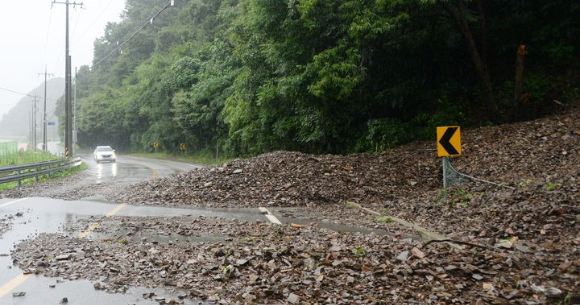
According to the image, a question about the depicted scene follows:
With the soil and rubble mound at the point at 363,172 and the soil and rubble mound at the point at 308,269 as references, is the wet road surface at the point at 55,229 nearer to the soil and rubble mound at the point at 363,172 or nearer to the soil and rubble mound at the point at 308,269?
the soil and rubble mound at the point at 308,269

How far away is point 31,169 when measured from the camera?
22.8 meters

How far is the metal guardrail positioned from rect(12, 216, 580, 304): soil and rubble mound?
40.3ft

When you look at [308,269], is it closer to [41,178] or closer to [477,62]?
[477,62]

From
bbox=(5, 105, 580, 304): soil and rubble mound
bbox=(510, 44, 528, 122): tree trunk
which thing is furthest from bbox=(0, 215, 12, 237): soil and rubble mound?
bbox=(510, 44, 528, 122): tree trunk

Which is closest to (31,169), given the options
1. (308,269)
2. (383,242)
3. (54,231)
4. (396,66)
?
(54,231)

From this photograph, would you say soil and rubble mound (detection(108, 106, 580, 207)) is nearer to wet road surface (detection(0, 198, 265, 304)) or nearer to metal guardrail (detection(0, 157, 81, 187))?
wet road surface (detection(0, 198, 265, 304))

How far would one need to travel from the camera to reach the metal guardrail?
17486 mm

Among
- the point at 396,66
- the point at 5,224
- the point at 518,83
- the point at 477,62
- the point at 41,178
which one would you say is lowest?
the point at 41,178

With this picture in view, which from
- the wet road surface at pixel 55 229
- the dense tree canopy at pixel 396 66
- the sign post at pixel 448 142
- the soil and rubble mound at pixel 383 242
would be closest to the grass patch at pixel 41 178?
the wet road surface at pixel 55 229

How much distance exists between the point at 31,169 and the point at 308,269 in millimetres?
22090

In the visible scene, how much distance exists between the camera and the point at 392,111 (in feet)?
64.7

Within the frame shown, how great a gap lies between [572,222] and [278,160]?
9.66 meters

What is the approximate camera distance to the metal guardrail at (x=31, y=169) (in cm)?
1749

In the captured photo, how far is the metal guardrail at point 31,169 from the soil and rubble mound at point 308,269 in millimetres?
12282
